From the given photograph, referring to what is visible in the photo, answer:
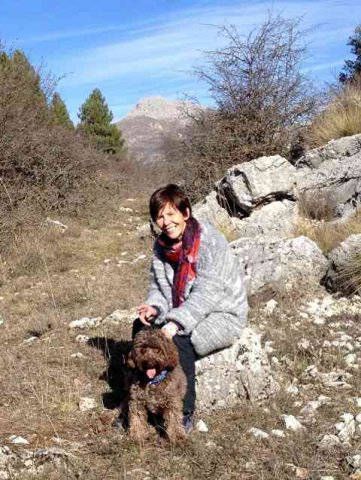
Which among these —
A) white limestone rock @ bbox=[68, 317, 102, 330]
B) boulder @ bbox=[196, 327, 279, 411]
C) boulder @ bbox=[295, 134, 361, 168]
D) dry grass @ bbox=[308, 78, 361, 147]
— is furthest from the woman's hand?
dry grass @ bbox=[308, 78, 361, 147]

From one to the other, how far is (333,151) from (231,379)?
22.5 ft

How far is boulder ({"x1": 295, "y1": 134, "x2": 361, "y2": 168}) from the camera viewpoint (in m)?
10.1

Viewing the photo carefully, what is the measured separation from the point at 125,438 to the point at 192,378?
1.92ft

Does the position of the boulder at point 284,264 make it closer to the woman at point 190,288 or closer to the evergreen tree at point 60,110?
the woman at point 190,288

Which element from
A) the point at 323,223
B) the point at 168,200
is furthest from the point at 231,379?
the point at 323,223

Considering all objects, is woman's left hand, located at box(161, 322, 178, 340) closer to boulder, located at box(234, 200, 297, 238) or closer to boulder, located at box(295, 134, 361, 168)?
boulder, located at box(234, 200, 297, 238)

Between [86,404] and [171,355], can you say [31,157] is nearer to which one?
[86,404]

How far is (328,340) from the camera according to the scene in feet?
17.7

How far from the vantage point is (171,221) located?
4.20 m

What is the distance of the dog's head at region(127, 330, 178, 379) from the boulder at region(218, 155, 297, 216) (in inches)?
242

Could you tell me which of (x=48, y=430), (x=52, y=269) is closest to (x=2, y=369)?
(x=48, y=430)

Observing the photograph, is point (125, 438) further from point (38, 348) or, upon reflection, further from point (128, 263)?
point (128, 263)

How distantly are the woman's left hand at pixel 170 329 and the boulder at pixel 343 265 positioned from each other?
3040mm

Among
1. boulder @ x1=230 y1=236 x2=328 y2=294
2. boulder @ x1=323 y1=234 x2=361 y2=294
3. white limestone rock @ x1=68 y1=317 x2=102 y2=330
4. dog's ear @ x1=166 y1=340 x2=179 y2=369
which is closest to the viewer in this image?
dog's ear @ x1=166 y1=340 x2=179 y2=369
